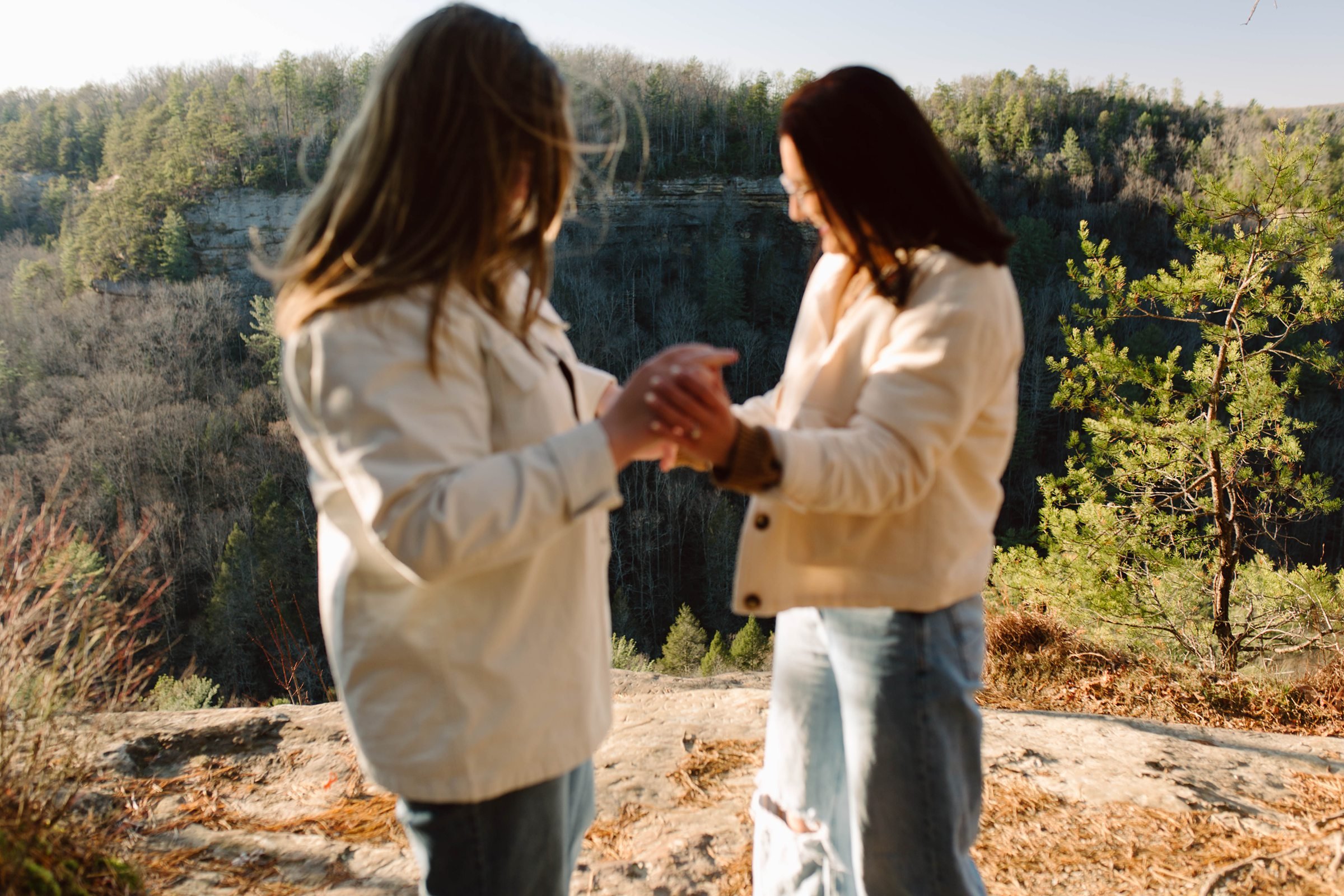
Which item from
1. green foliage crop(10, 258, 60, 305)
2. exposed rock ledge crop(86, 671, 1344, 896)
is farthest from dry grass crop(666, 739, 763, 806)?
green foliage crop(10, 258, 60, 305)

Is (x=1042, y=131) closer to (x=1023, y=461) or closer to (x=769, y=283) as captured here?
(x=769, y=283)

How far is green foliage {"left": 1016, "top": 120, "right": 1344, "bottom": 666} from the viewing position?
5367 millimetres

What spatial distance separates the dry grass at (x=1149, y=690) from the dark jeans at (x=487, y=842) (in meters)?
2.49

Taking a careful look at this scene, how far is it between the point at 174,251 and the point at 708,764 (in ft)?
134

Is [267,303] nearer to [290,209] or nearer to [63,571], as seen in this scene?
[290,209]

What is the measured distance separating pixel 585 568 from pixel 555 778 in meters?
0.25

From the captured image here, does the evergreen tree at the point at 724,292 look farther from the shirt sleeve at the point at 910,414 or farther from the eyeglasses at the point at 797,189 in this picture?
the shirt sleeve at the point at 910,414

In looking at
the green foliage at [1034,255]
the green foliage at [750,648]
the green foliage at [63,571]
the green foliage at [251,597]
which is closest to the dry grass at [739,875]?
the green foliage at [63,571]

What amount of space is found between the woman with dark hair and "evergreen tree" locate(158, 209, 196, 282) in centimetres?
4143

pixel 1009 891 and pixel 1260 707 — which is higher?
pixel 1009 891

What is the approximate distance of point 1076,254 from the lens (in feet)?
123

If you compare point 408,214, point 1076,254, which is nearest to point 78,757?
point 408,214

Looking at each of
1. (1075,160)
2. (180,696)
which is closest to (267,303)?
(180,696)

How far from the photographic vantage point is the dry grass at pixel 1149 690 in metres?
3.23
